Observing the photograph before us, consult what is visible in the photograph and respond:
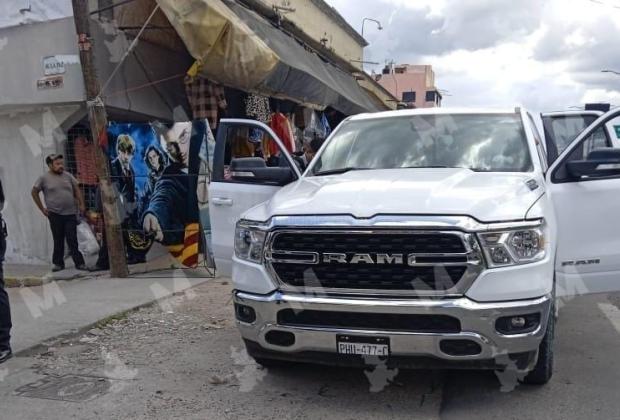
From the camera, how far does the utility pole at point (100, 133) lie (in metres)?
7.83

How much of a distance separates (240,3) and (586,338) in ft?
25.7

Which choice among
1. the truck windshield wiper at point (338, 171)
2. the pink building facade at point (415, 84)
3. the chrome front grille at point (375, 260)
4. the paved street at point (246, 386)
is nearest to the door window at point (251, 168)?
the truck windshield wiper at point (338, 171)

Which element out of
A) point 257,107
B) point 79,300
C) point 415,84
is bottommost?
point 79,300

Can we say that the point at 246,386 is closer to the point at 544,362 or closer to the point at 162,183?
the point at 544,362

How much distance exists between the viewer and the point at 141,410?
407 cm

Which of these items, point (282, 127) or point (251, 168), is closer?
point (251, 168)

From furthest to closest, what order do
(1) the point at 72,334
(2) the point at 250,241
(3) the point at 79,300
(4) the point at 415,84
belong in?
(4) the point at 415,84 < (3) the point at 79,300 < (1) the point at 72,334 < (2) the point at 250,241

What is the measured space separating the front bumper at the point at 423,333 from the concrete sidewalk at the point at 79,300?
282 centimetres

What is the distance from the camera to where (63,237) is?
30.2 ft

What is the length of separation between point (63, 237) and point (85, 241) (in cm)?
33

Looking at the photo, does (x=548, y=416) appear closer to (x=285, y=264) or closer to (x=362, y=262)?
(x=362, y=262)

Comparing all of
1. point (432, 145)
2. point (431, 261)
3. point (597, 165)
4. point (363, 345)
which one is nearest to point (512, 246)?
point (431, 261)

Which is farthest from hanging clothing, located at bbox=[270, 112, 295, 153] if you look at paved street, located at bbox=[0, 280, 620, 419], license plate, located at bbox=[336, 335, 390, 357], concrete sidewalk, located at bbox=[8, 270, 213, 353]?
license plate, located at bbox=[336, 335, 390, 357]

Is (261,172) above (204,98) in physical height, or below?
below
